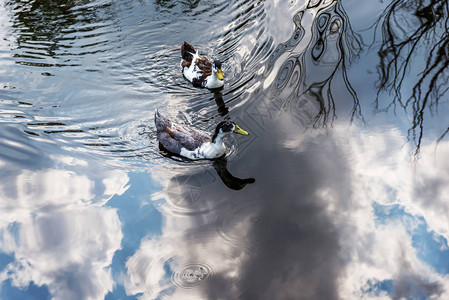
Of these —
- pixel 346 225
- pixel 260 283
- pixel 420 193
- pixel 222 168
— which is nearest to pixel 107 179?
pixel 222 168

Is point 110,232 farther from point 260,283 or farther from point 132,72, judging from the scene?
point 132,72

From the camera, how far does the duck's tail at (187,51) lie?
9930 millimetres

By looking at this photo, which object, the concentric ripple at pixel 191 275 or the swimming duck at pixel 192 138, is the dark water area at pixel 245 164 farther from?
the swimming duck at pixel 192 138

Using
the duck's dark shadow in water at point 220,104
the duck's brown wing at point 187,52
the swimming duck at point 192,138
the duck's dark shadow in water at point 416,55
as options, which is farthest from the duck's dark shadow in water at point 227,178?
the duck's brown wing at point 187,52

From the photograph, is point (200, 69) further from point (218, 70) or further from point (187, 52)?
point (187, 52)

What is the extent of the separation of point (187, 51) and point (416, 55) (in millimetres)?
4586

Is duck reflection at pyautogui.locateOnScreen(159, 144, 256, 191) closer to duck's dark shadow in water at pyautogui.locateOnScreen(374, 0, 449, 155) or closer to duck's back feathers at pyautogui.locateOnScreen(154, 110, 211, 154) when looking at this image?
duck's back feathers at pyautogui.locateOnScreen(154, 110, 211, 154)

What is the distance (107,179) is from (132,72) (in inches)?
131

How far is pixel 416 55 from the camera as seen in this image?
8.27 meters

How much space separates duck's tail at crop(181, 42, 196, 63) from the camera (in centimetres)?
993

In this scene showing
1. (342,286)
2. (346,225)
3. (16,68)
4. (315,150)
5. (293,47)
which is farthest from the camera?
(16,68)

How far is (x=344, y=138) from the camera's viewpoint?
715 cm

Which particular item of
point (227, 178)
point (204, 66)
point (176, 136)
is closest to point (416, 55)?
point (204, 66)

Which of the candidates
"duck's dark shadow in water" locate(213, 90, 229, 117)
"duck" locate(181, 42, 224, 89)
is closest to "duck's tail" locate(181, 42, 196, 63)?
"duck" locate(181, 42, 224, 89)
